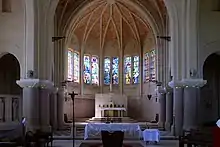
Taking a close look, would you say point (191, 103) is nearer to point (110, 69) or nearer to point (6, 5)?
point (6, 5)

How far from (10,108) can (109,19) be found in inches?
646

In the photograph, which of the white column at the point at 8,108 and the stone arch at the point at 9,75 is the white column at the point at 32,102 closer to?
the white column at the point at 8,108

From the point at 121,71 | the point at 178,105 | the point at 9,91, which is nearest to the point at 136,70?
the point at 121,71

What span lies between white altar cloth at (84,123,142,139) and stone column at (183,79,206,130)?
8.39 feet

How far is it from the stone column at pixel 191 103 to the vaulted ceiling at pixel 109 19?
10436 millimetres

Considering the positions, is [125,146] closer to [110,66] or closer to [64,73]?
[64,73]

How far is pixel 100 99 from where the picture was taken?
1430 inches

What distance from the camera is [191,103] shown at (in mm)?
22000

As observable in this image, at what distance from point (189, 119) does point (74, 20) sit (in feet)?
47.1

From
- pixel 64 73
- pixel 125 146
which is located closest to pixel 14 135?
pixel 125 146

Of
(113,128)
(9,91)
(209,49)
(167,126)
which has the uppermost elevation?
(209,49)

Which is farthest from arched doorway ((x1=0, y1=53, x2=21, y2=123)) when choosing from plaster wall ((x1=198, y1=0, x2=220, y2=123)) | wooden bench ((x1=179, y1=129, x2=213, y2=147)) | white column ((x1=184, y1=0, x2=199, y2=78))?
wooden bench ((x1=179, y1=129, x2=213, y2=147))

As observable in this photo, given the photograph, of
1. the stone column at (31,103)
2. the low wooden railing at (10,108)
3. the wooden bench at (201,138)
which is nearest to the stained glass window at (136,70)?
the low wooden railing at (10,108)

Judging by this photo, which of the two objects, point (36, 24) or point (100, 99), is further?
point (100, 99)
